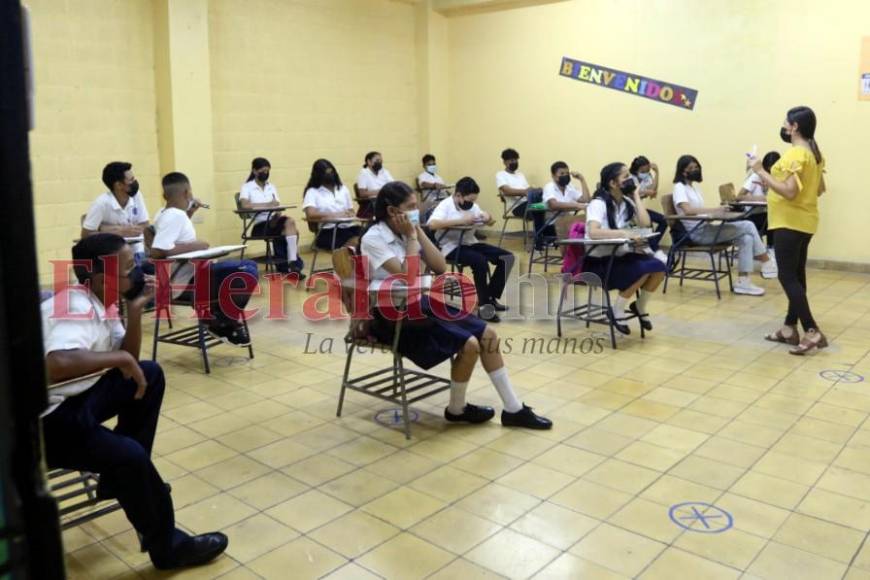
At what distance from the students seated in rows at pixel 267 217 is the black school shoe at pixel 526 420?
4.10 meters


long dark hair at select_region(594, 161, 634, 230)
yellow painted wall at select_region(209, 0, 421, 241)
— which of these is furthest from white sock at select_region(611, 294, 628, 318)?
yellow painted wall at select_region(209, 0, 421, 241)

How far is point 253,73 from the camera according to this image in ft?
26.1

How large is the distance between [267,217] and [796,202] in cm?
461

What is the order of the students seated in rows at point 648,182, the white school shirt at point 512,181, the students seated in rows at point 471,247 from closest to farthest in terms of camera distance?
the students seated in rows at point 471,247, the students seated in rows at point 648,182, the white school shirt at point 512,181

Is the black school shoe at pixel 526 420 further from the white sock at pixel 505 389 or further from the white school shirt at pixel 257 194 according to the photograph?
the white school shirt at pixel 257 194

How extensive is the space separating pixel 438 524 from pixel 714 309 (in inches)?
149

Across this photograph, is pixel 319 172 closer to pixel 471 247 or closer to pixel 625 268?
pixel 471 247

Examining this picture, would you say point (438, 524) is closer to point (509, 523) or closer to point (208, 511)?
point (509, 523)

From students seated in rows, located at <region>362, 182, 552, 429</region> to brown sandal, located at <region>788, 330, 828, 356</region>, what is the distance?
1.96 m

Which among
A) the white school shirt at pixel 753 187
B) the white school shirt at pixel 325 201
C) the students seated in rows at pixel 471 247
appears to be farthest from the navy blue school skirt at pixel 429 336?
the white school shirt at pixel 753 187

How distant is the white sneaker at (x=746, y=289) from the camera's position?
242 inches

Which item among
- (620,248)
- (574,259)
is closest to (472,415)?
(574,259)

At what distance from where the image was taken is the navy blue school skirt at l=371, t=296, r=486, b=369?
131 inches

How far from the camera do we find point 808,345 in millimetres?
4535
